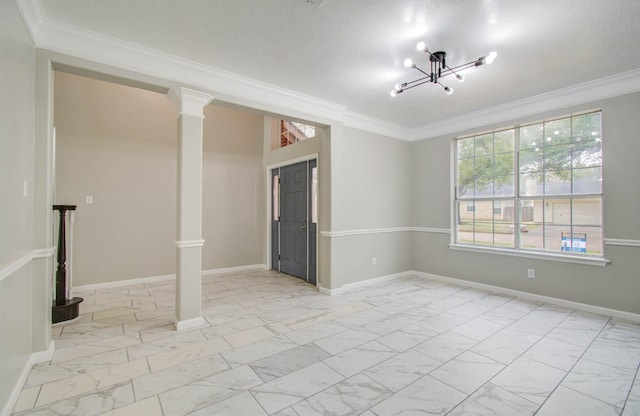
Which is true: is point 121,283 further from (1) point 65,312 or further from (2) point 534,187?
(2) point 534,187

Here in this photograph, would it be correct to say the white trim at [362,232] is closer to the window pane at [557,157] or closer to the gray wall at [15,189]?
the window pane at [557,157]

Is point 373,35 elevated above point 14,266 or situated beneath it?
elevated above

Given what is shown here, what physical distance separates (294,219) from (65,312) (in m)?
3.32

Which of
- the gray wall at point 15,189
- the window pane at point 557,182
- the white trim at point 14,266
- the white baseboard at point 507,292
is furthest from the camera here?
the window pane at point 557,182

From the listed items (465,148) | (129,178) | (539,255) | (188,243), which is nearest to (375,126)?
(465,148)

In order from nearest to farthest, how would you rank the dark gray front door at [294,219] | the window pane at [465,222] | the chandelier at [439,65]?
the chandelier at [439,65] → the window pane at [465,222] → the dark gray front door at [294,219]

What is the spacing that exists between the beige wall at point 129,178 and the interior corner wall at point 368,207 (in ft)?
7.90

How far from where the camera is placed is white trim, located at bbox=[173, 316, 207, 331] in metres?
2.97

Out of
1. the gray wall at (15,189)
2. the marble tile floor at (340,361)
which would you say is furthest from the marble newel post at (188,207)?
the gray wall at (15,189)

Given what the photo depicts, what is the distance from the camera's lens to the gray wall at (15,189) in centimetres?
169

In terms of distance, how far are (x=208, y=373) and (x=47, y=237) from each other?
1731 mm

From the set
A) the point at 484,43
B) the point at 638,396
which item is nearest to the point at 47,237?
the point at 484,43

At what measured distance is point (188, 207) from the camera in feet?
10.00

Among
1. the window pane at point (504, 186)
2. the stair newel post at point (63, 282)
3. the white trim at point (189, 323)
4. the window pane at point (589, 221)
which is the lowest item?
the white trim at point (189, 323)
